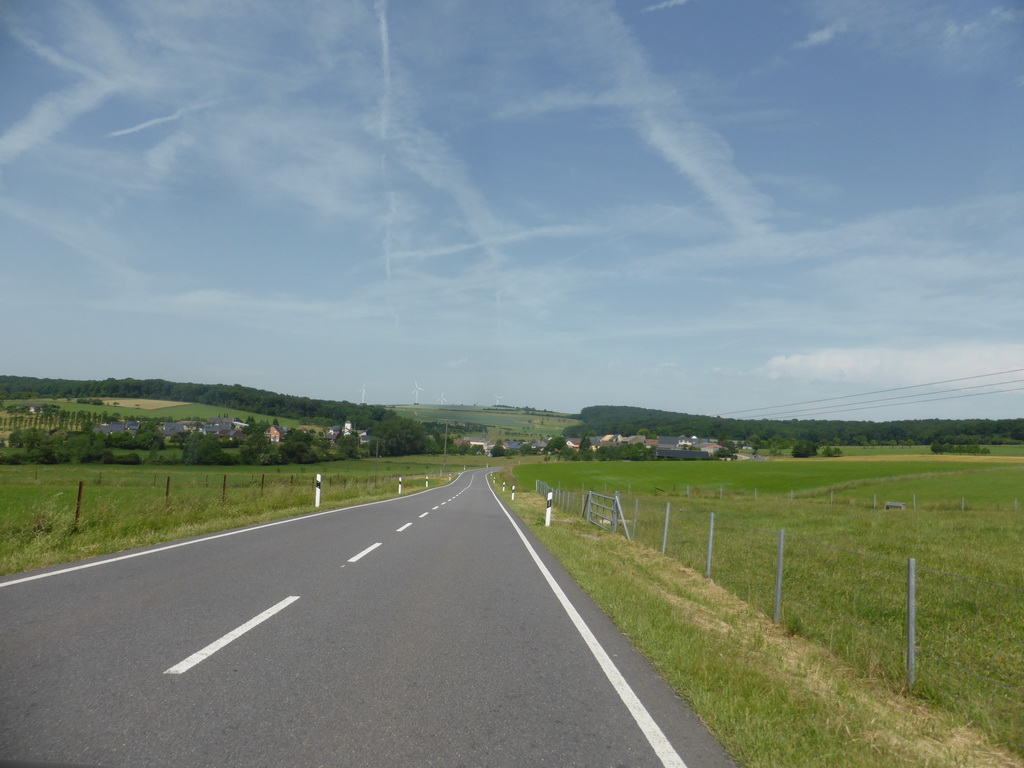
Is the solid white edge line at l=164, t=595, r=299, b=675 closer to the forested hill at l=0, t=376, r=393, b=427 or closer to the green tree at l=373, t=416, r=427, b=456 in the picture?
the green tree at l=373, t=416, r=427, b=456

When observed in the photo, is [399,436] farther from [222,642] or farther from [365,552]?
[222,642]

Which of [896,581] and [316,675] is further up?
[316,675]

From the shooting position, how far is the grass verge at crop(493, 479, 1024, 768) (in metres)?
4.02

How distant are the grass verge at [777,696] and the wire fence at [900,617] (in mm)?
330

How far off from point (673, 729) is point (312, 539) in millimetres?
10809

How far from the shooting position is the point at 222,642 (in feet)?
17.8

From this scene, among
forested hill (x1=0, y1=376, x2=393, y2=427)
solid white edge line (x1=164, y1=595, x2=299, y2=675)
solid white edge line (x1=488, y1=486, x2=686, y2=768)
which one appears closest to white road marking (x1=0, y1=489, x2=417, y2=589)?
solid white edge line (x1=164, y1=595, x2=299, y2=675)

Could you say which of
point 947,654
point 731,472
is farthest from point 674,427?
point 947,654

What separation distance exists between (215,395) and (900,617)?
139m

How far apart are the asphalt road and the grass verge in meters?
0.26

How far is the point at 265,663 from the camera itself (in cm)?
496

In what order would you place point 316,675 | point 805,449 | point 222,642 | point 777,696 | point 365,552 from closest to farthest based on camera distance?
point 316,675 → point 777,696 → point 222,642 → point 365,552 → point 805,449

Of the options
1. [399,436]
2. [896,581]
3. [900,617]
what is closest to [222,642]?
[900,617]

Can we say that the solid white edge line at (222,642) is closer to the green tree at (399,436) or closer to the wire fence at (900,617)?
the wire fence at (900,617)
